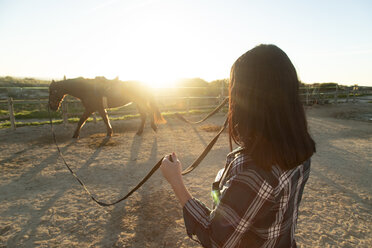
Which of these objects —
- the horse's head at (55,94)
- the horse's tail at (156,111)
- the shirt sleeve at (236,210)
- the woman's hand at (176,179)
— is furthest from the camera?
the horse's tail at (156,111)

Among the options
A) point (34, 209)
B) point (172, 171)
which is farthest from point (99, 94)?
point (172, 171)

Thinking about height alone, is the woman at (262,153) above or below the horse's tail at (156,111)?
above

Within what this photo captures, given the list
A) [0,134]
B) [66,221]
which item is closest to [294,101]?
[66,221]

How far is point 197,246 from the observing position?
2.34m

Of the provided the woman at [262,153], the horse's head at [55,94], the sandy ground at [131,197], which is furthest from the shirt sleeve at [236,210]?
the horse's head at [55,94]

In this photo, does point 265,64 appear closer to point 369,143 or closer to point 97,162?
point 97,162

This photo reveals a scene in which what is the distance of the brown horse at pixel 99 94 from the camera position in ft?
22.4

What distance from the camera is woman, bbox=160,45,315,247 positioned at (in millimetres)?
801

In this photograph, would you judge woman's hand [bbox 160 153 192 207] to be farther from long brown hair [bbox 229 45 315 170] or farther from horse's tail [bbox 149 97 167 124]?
horse's tail [bbox 149 97 167 124]

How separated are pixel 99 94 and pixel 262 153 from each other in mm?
6838

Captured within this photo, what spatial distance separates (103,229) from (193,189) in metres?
1.46

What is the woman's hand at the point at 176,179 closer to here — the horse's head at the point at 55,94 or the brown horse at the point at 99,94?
the brown horse at the point at 99,94

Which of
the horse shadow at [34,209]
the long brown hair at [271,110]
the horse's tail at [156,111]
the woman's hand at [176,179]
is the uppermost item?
the long brown hair at [271,110]

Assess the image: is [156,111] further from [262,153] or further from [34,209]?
[262,153]
